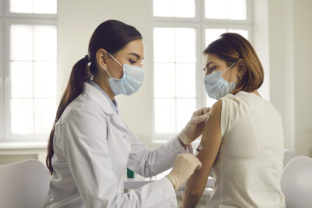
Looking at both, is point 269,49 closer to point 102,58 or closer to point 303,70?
point 303,70

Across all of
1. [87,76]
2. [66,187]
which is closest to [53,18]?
[87,76]

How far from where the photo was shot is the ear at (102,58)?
117 centimetres

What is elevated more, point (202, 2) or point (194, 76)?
point (202, 2)

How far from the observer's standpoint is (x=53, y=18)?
3.11 metres

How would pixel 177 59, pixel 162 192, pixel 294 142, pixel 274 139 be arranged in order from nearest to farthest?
pixel 162 192, pixel 274 139, pixel 294 142, pixel 177 59

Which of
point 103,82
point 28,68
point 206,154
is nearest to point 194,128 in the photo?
point 206,154

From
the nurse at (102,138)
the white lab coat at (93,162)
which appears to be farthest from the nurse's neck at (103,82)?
the white lab coat at (93,162)

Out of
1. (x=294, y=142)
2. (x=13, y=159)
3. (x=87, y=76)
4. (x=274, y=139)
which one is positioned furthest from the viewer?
(x=294, y=142)

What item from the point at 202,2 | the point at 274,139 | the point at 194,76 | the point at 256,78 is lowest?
the point at 274,139

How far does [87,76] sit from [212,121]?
0.53 m

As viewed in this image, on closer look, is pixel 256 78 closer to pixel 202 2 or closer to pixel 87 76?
pixel 87 76

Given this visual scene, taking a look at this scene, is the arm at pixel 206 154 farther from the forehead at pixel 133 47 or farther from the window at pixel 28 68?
the window at pixel 28 68

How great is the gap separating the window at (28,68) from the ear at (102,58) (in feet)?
6.97

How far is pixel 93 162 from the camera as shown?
873mm
